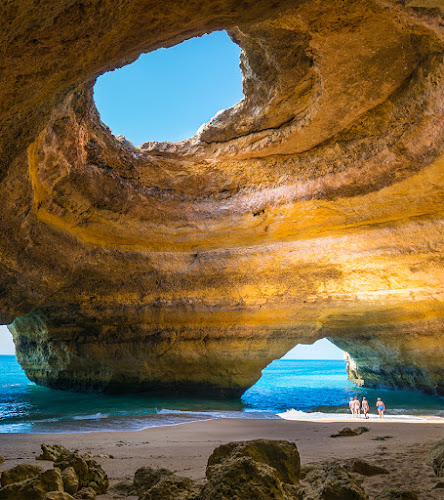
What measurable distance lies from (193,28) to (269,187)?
7320mm

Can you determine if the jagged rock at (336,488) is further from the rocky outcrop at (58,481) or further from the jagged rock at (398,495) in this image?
the rocky outcrop at (58,481)

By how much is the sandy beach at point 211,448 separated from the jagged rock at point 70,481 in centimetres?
19

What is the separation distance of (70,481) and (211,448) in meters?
2.39

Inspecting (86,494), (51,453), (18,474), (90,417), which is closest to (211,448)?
(51,453)

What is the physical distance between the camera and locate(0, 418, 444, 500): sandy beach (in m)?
2.90

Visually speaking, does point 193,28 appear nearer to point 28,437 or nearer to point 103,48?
point 103,48

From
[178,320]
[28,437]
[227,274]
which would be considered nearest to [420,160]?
[227,274]

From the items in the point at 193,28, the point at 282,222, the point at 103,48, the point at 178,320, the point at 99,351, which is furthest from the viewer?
the point at 99,351

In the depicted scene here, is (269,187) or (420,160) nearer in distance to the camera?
(420,160)

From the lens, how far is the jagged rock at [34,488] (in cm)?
216

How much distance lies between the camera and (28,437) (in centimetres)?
564

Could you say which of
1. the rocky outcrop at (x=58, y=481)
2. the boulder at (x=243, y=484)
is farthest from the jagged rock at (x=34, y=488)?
the boulder at (x=243, y=484)

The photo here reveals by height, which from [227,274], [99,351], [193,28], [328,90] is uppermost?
[328,90]

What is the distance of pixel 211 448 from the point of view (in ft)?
15.0
